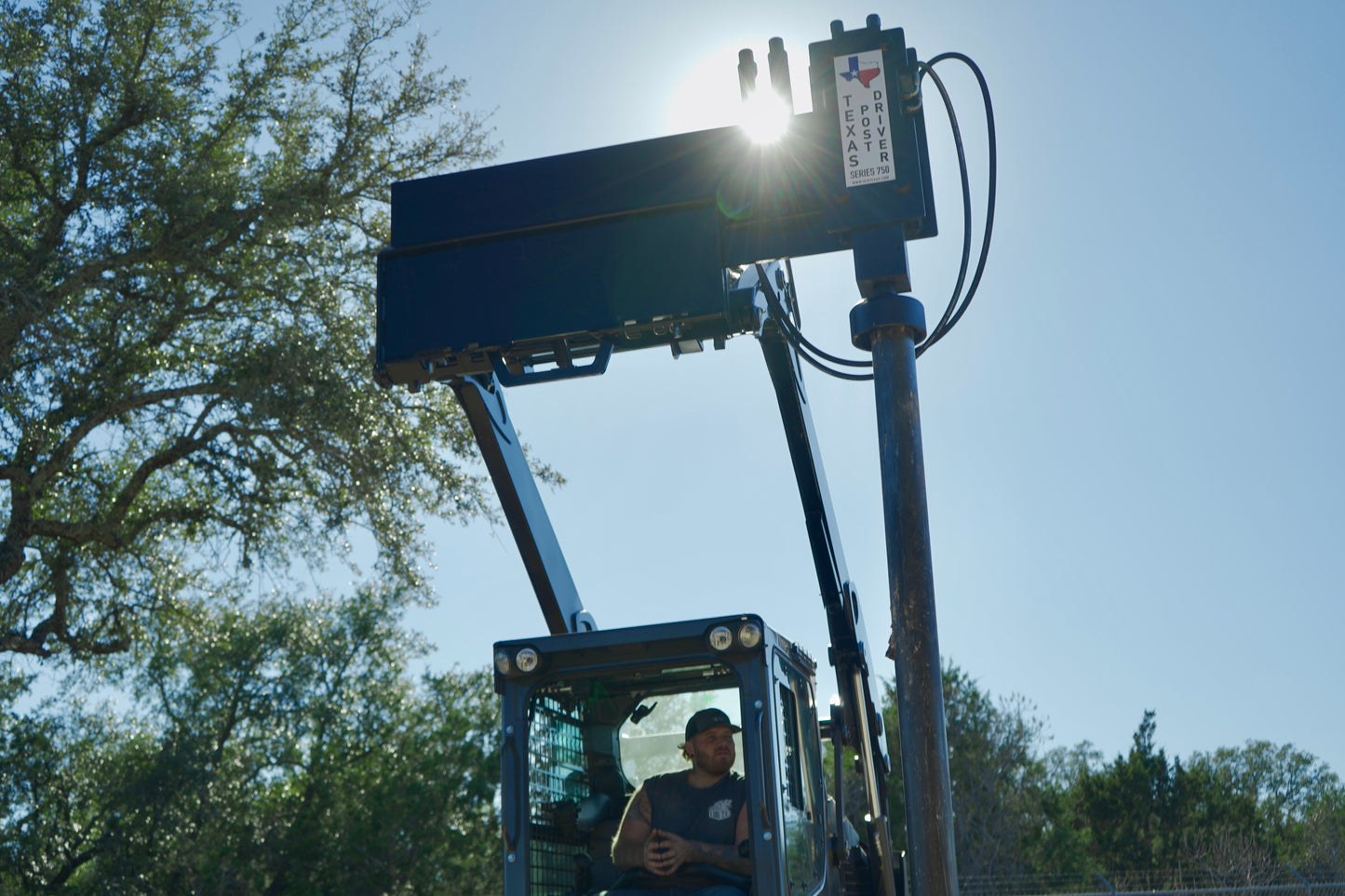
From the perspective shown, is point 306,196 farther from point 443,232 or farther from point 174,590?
point 443,232

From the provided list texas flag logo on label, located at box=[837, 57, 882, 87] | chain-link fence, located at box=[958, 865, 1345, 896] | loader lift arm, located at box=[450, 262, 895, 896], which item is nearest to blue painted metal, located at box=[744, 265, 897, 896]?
loader lift arm, located at box=[450, 262, 895, 896]

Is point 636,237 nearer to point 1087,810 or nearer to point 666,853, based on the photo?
point 666,853

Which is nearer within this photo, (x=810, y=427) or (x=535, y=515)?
(x=535, y=515)

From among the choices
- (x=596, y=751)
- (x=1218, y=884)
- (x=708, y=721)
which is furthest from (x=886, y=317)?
(x=1218, y=884)

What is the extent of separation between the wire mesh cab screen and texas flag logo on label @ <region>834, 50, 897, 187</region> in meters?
2.03

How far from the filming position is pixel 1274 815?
3903 centimetres

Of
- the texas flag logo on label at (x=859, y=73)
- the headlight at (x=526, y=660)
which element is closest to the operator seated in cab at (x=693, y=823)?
the headlight at (x=526, y=660)

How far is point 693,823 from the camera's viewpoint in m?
4.77

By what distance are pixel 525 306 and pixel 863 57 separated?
1623 millimetres

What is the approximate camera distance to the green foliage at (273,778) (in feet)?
94.3

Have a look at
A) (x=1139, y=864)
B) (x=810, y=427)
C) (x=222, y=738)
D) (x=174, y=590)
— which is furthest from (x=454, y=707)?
(x=810, y=427)

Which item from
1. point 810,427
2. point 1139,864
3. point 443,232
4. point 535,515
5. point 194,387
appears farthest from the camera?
point 1139,864

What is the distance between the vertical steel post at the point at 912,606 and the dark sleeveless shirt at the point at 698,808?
98 centimetres

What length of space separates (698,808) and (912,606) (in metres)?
1.44
